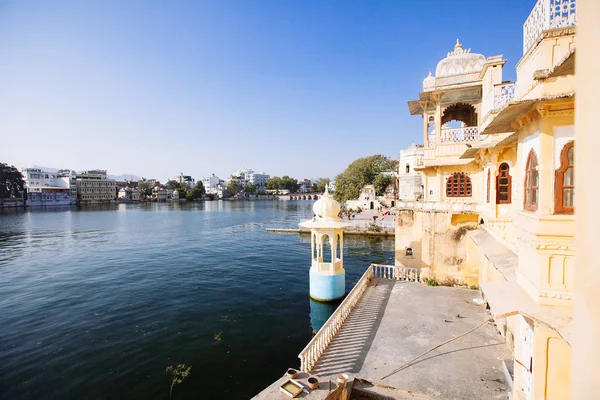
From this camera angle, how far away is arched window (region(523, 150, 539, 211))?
4.77 metres

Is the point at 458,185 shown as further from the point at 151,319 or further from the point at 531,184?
the point at 151,319

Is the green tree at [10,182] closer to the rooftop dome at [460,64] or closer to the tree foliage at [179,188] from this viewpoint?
the tree foliage at [179,188]

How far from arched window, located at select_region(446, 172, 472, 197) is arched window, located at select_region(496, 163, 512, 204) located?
4.03 m

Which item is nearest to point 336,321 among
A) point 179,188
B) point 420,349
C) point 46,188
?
point 420,349

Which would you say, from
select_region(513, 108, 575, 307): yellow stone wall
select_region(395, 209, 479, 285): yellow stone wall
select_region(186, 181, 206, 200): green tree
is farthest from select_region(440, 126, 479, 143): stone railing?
select_region(186, 181, 206, 200): green tree

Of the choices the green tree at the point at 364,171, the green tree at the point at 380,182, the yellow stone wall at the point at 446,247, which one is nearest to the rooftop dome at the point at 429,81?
the yellow stone wall at the point at 446,247

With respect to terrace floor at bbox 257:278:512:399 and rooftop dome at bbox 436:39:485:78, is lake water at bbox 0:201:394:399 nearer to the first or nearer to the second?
terrace floor at bbox 257:278:512:399

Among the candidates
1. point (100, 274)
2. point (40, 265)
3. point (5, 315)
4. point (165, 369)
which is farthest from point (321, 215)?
point (40, 265)

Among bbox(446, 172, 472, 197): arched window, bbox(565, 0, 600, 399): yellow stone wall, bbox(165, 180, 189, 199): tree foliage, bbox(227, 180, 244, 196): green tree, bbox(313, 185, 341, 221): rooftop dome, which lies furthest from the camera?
bbox(227, 180, 244, 196): green tree

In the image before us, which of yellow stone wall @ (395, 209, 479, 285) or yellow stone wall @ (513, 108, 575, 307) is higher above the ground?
yellow stone wall @ (513, 108, 575, 307)

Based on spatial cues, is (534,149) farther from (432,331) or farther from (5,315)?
(5,315)

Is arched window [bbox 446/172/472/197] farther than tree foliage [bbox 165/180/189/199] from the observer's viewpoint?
No

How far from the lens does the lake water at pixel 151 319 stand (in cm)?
879

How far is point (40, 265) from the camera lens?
23.0m
